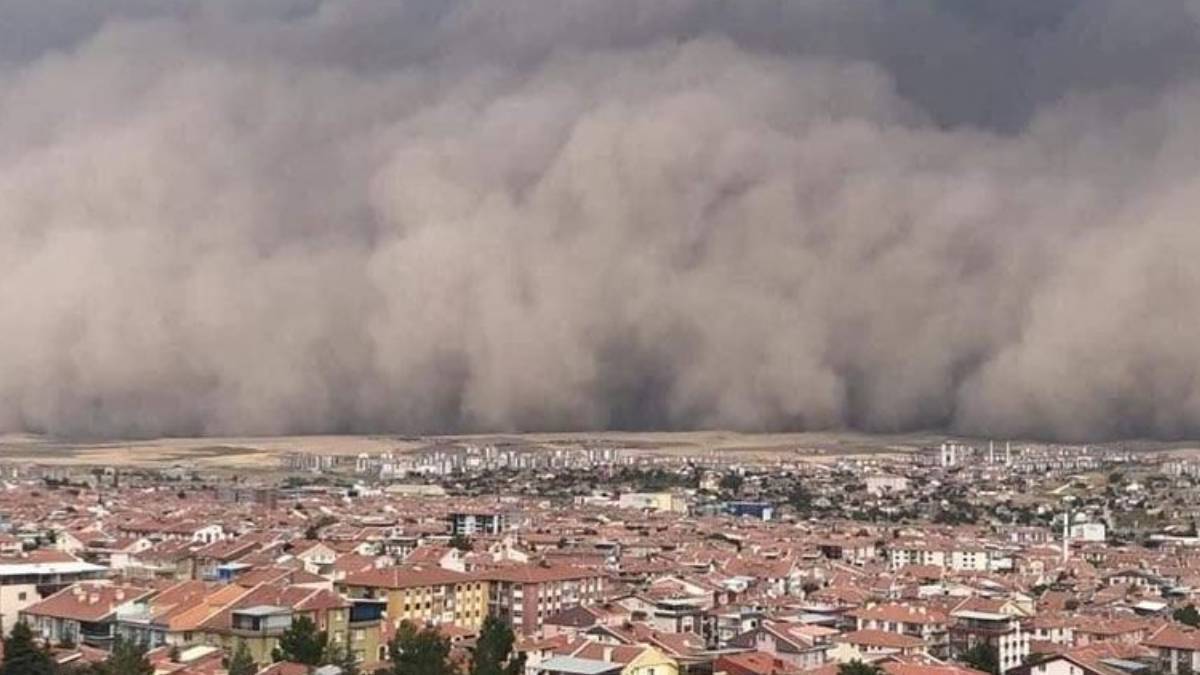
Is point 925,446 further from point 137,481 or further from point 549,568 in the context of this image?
point 549,568

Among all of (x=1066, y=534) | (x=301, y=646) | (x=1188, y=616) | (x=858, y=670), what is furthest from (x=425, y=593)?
(x=1066, y=534)

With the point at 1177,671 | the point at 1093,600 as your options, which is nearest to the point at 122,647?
the point at 1177,671

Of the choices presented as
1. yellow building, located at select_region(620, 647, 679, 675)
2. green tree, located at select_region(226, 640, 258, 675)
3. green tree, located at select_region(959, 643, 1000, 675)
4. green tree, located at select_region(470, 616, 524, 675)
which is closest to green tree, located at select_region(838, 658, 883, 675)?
yellow building, located at select_region(620, 647, 679, 675)

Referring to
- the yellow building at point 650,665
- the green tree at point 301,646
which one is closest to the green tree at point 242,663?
the green tree at point 301,646

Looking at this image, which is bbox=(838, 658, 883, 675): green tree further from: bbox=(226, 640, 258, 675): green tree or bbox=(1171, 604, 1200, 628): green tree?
bbox=(1171, 604, 1200, 628): green tree

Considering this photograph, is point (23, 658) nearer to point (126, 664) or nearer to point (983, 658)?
point (126, 664)

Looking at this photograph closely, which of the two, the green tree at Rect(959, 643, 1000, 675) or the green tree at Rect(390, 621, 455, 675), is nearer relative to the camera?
the green tree at Rect(390, 621, 455, 675)
